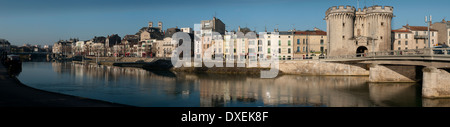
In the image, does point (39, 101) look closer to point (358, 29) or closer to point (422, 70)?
point (422, 70)

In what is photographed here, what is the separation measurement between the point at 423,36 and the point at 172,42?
7229 centimetres

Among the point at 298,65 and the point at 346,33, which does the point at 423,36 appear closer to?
the point at 346,33

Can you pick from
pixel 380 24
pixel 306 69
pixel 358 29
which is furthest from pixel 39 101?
pixel 380 24

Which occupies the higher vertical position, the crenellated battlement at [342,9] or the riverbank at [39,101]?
the crenellated battlement at [342,9]

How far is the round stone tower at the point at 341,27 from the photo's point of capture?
59531 mm

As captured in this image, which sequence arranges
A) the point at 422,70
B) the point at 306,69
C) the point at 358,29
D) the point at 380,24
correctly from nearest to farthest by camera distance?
the point at 422,70 < the point at 306,69 < the point at 380,24 < the point at 358,29

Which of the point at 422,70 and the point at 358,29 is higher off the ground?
the point at 358,29

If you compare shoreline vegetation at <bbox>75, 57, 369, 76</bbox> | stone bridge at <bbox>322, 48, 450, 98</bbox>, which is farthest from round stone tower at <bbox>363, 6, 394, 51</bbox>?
stone bridge at <bbox>322, 48, 450, 98</bbox>

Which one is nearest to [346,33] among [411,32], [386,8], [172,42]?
[386,8]

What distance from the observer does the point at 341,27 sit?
196 ft

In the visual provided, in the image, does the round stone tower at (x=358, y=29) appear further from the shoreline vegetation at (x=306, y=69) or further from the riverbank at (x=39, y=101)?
the riverbank at (x=39, y=101)

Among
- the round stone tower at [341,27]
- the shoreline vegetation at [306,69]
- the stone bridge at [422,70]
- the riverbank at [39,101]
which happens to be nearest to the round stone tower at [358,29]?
the round stone tower at [341,27]

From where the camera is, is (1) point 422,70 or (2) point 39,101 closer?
(2) point 39,101
